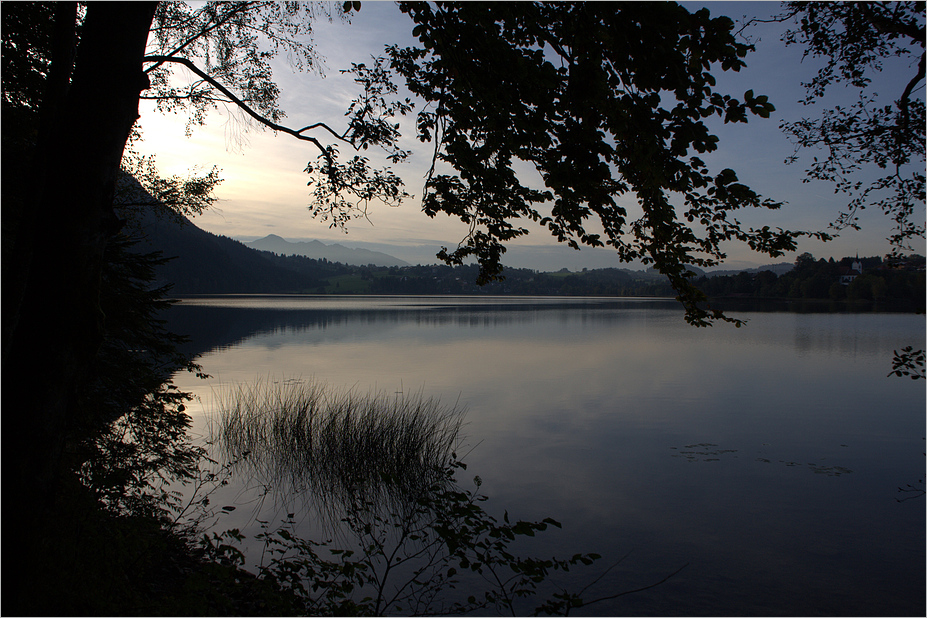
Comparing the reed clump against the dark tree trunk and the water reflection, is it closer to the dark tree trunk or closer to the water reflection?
the water reflection

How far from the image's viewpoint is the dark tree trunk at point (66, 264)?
3.38 m

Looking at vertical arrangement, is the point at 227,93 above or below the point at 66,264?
above

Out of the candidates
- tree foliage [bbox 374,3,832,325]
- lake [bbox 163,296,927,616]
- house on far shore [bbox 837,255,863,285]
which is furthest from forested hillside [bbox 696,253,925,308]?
tree foliage [bbox 374,3,832,325]

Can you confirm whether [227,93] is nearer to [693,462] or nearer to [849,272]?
[693,462]

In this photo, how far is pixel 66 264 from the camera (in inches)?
137

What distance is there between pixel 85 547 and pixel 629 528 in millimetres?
7378

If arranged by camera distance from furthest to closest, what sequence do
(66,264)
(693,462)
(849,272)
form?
(849,272), (693,462), (66,264)

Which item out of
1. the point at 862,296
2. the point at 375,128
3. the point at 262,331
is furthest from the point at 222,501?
the point at 862,296

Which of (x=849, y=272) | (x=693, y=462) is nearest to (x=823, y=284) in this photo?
(x=849, y=272)

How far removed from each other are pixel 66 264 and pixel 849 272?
450ft

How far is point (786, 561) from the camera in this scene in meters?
7.31

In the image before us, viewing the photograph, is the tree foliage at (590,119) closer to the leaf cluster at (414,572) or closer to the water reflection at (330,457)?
the leaf cluster at (414,572)

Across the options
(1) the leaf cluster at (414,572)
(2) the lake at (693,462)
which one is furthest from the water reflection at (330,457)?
(1) the leaf cluster at (414,572)

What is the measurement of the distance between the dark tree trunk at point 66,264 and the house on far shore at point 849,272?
5148 inches
